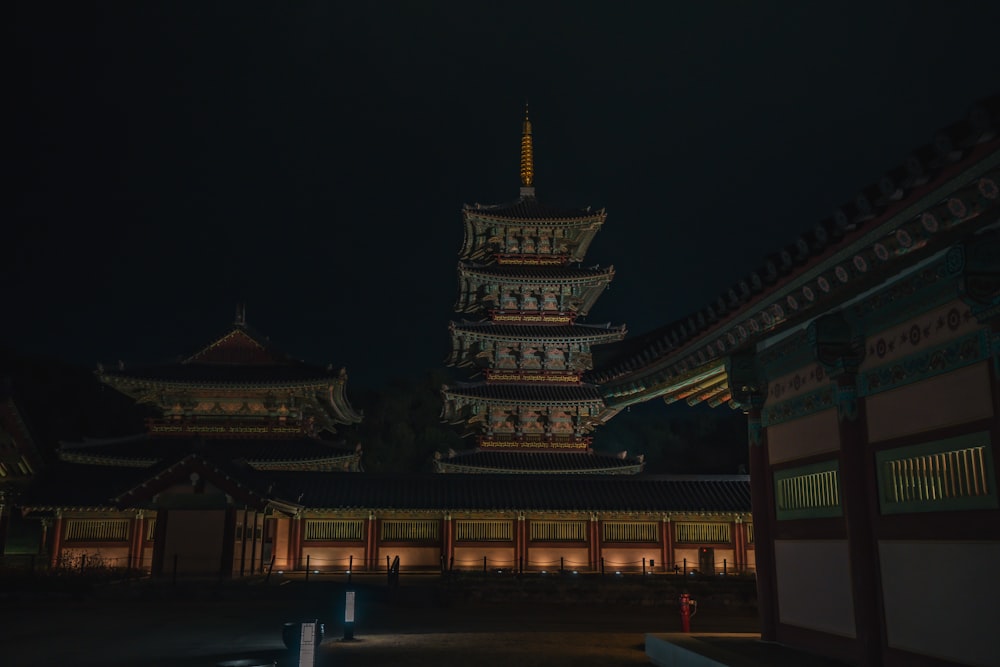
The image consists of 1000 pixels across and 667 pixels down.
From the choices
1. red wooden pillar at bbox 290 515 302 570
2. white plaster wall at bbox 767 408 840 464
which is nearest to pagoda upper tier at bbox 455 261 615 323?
red wooden pillar at bbox 290 515 302 570

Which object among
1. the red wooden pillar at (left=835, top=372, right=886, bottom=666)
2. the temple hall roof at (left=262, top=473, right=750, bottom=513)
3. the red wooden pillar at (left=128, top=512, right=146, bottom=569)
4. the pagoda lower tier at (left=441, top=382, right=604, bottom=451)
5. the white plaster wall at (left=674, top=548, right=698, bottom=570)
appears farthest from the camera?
the pagoda lower tier at (left=441, top=382, right=604, bottom=451)

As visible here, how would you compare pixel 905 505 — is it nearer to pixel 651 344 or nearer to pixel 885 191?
pixel 885 191

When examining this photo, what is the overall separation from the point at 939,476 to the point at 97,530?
34.9 meters

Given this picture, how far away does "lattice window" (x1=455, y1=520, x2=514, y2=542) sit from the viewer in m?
35.0

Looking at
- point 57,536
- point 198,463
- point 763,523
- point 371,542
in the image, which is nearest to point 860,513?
point 763,523

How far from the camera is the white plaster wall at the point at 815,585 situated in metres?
10.2

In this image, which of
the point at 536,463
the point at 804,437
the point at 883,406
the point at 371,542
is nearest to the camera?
the point at 883,406

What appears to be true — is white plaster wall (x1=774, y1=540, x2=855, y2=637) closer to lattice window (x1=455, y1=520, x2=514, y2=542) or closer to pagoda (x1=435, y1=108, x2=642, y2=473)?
lattice window (x1=455, y1=520, x2=514, y2=542)

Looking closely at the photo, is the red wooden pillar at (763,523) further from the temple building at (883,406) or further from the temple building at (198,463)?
the temple building at (198,463)

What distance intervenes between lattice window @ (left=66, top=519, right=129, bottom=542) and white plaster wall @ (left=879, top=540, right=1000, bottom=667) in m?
33.2

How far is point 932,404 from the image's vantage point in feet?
27.6

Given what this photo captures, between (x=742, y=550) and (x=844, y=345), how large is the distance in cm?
2757

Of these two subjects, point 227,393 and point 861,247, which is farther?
point 227,393

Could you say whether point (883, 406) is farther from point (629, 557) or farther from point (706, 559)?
point (706, 559)
